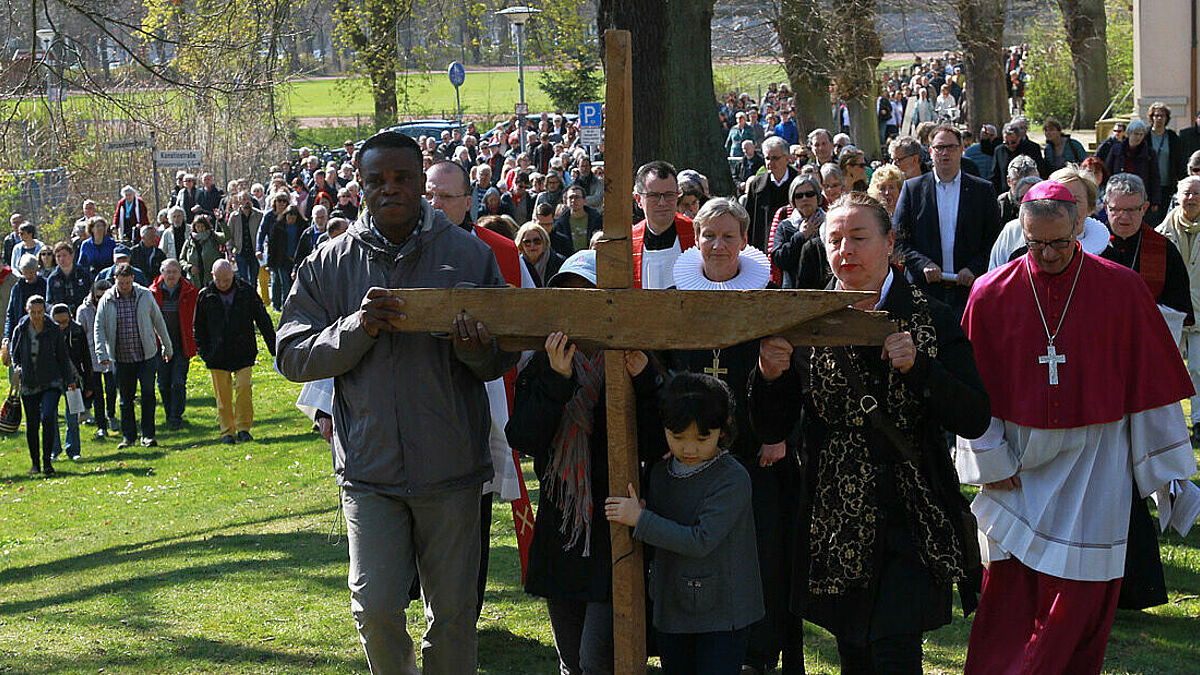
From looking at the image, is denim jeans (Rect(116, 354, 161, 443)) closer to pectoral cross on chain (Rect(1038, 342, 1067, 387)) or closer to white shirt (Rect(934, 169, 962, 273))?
white shirt (Rect(934, 169, 962, 273))

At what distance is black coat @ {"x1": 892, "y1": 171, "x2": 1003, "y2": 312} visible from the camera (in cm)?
984

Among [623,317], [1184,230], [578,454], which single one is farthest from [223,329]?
[623,317]

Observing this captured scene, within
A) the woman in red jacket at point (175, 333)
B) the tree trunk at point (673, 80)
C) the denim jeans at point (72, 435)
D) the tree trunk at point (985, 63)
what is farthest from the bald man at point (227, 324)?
the tree trunk at point (985, 63)

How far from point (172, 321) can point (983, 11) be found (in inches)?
676

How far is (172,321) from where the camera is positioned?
64.1 feet

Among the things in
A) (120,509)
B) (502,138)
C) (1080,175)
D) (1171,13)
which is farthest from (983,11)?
(1080,175)

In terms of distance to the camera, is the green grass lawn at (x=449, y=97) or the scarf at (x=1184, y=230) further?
the green grass lawn at (x=449, y=97)

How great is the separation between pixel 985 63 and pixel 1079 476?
88.8ft

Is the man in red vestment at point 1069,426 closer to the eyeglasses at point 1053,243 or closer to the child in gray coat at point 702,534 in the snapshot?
the eyeglasses at point 1053,243

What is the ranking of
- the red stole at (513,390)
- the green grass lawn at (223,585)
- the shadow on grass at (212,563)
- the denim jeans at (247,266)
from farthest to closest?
the denim jeans at (247,266) → the shadow on grass at (212,563) → the green grass lawn at (223,585) → the red stole at (513,390)

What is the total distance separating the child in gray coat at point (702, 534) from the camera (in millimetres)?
4801

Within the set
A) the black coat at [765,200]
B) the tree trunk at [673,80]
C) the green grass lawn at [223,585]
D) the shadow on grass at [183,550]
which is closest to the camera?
the green grass lawn at [223,585]

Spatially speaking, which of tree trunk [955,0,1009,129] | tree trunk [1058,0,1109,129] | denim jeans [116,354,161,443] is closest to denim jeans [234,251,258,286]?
denim jeans [116,354,161,443]

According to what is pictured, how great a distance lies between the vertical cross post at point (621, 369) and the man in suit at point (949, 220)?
5490 millimetres
